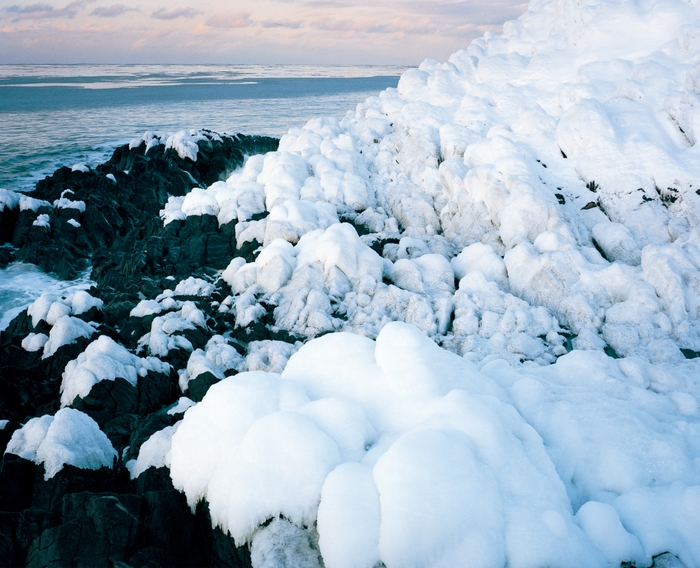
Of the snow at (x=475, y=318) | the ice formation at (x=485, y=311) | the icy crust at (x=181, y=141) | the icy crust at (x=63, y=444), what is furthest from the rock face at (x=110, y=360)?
the icy crust at (x=181, y=141)

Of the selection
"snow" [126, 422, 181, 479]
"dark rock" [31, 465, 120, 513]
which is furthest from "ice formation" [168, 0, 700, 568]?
"dark rock" [31, 465, 120, 513]

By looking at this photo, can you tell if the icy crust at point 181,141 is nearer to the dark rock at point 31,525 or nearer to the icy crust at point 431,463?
the icy crust at point 431,463

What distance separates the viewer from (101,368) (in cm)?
1095

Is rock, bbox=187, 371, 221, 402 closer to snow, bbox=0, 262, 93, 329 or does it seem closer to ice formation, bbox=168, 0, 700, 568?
ice formation, bbox=168, 0, 700, 568

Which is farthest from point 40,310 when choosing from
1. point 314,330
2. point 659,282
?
point 659,282

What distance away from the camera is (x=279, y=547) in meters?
5.41

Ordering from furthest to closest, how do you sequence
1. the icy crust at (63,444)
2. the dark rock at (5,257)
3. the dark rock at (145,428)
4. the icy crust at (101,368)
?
the dark rock at (5,257) → the icy crust at (101,368) → the dark rock at (145,428) → the icy crust at (63,444)

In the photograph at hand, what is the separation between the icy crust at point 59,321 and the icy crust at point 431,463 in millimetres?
7546

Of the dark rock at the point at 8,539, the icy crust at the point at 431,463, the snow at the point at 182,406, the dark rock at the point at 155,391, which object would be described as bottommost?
the dark rock at the point at 155,391

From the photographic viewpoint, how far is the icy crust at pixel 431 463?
5.16m

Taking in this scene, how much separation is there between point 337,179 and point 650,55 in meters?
13.8

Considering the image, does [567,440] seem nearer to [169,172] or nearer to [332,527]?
[332,527]

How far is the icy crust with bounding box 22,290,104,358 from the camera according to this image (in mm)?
12633

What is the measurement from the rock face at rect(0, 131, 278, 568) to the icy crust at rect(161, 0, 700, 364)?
2047 millimetres
